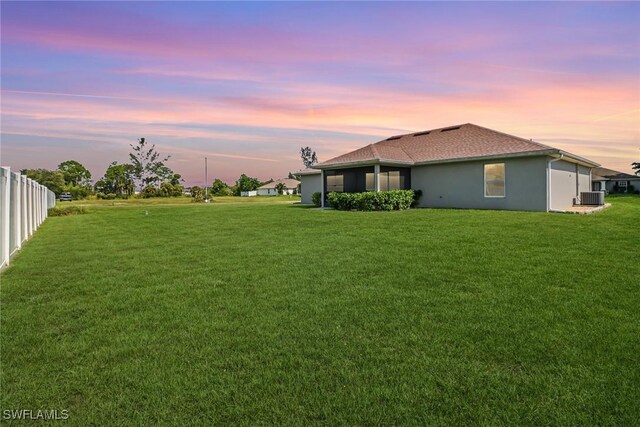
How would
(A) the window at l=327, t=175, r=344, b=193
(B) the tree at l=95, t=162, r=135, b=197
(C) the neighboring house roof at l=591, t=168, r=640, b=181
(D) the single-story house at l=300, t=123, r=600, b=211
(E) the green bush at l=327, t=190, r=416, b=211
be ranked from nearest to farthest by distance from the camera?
(D) the single-story house at l=300, t=123, r=600, b=211
(E) the green bush at l=327, t=190, r=416, b=211
(A) the window at l=327, t=175, r=344, b=193
(C) the neighboring house roof at l=591, t=168, r=640, b=181
(B) the tree at l=95, t=162, r=135, b=197

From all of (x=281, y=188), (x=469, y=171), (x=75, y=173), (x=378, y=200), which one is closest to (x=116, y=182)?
(x=75, y=173)

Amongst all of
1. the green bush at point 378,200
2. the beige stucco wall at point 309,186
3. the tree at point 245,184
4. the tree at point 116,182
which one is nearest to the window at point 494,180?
the green bush at point 378,200

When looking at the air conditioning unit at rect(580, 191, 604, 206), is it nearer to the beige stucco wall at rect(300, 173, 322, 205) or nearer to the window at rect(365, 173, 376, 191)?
the window at rect(365, 173, 376, 191)

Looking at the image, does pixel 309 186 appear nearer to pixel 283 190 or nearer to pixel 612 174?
pixel 612 174

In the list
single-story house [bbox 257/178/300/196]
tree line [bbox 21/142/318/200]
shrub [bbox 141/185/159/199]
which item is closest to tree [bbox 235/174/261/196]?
single-story house [bbox 257/178/300/196]

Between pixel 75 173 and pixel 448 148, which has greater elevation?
pixel 75 173

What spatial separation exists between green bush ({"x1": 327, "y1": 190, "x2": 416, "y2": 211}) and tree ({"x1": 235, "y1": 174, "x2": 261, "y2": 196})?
205 feet

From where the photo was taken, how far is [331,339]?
3.36 m

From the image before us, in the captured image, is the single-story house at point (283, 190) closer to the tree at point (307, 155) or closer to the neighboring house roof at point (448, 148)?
the tree at point (307, 155)

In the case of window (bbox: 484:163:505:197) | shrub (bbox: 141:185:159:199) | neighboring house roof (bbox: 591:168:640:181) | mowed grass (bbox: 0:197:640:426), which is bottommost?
mowed grass (bbox: 0:197:640:426)

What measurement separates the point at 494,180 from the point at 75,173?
71.8 m

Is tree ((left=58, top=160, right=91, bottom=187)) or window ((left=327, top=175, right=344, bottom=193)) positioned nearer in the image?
window ((left=327, top=175, right=344, bottom=193))

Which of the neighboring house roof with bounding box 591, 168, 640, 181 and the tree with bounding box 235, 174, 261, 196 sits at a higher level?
the tree with bounding box 235, 174, 261, 196

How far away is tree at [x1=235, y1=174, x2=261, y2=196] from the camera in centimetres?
8034
